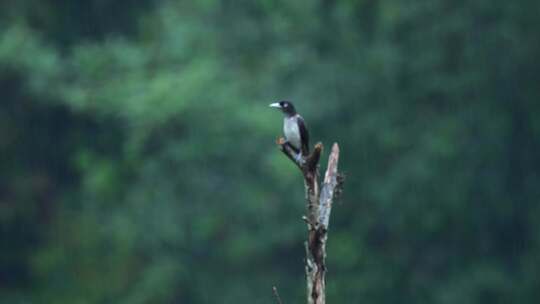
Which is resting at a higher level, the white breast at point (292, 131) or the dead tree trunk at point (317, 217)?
the white breast at point (292, 131)

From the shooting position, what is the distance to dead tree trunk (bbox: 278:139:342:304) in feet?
21.7

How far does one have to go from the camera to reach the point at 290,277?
71.5 ft

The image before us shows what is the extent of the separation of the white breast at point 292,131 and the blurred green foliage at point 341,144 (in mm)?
10956

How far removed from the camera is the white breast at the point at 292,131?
31.4ft

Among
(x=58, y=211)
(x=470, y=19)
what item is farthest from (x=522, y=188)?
(x=58, y=211)

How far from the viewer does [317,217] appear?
6.78 m

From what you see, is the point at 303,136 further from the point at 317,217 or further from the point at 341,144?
the point at 341,144

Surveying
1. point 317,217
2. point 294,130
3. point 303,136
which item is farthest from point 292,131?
point 317,217

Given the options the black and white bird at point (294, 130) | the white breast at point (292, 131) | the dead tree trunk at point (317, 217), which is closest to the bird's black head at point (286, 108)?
the black and white bird at point (294, 130)

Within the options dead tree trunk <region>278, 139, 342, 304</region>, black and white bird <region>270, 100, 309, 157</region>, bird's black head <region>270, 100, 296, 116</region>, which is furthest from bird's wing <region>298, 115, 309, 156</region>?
dead tree trunk <region>278, 139, 342, 304</region>

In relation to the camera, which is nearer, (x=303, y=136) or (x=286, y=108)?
(x=303, y=136)

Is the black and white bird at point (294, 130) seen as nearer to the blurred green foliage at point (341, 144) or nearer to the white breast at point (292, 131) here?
the white breast at point (292, 131)

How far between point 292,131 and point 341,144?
11.9 metres

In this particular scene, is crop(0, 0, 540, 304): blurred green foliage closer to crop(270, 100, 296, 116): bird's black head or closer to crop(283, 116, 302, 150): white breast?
crop(270, 100, 296, 116): bird's black head
